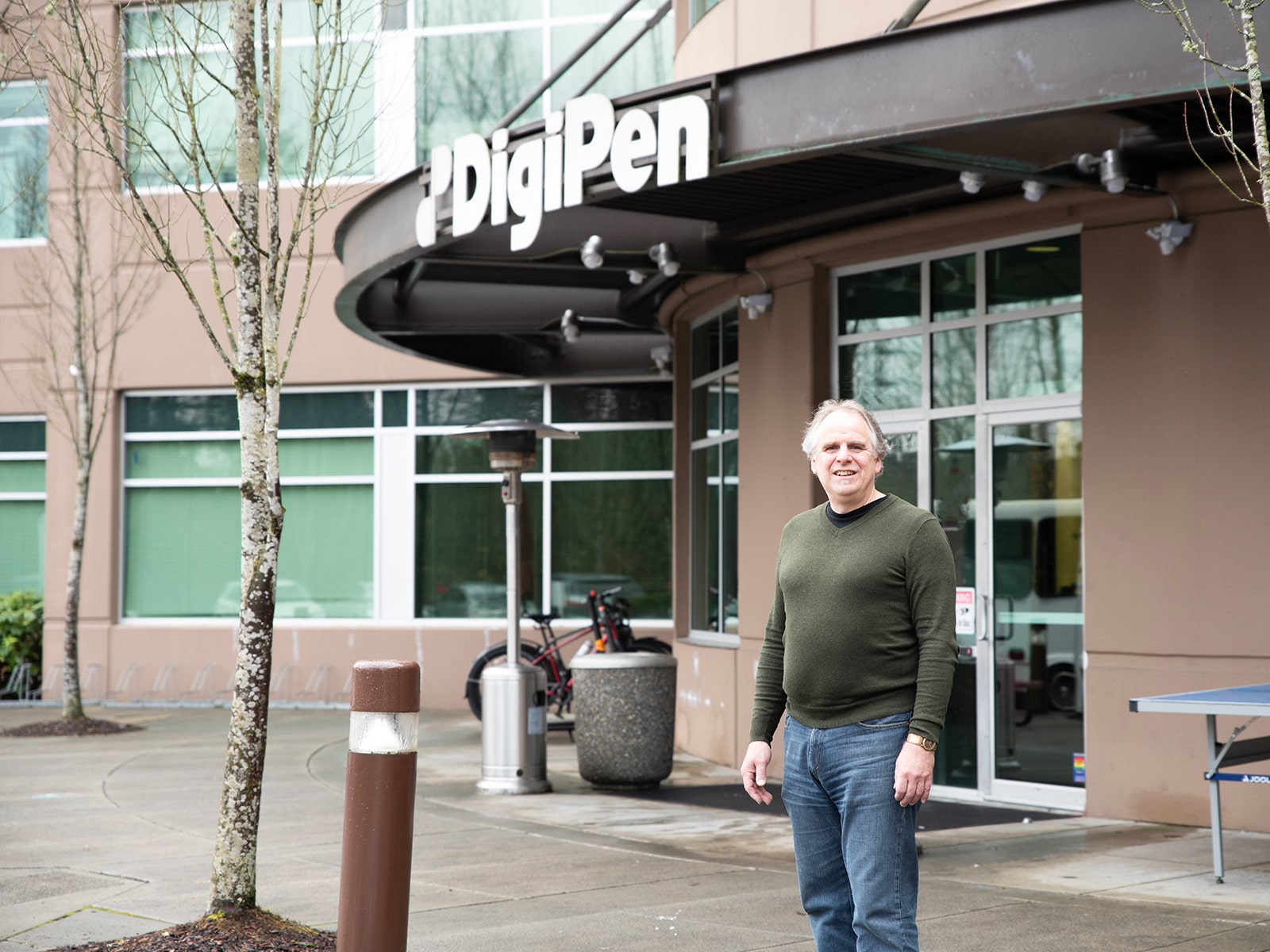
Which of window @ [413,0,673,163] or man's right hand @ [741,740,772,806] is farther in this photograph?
window @ [413,0,673,163]

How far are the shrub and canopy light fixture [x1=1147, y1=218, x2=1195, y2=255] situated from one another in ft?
48.6

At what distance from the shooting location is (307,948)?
16.7ft

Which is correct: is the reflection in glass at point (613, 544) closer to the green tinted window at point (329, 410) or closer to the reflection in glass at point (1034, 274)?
the green tinted window at point (329, 410)

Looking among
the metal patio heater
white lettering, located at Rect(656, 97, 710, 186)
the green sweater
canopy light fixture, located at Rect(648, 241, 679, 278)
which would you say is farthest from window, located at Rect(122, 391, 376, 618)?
the green sweater

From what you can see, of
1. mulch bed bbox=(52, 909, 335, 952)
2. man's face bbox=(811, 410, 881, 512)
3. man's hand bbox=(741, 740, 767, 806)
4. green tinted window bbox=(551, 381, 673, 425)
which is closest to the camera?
man's face bbox=(811, 410, 881, 512)

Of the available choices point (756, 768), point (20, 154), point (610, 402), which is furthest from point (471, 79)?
point (756, 768)

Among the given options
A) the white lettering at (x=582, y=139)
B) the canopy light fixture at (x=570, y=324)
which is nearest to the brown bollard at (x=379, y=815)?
the white lettering at (x=582, y=139)

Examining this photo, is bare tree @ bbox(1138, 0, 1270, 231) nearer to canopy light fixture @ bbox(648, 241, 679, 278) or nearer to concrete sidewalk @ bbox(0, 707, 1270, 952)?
concrete sidewalk @ bbox(0, 707, 1270, 952)

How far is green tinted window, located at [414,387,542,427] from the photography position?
17328mm

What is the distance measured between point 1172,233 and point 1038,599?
2438mm

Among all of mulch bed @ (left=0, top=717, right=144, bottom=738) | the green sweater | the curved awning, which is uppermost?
the curved awning

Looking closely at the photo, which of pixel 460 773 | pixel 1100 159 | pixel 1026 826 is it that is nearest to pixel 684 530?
pixel 460 773

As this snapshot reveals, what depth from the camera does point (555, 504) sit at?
17.3 m

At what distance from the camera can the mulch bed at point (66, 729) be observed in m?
14.0
